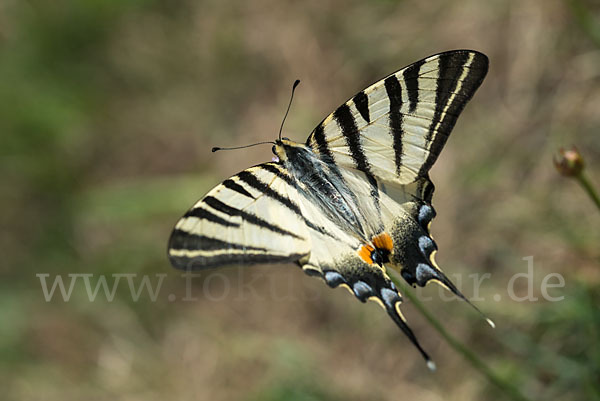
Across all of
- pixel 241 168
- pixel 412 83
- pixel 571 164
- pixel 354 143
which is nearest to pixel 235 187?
pixel 354 143

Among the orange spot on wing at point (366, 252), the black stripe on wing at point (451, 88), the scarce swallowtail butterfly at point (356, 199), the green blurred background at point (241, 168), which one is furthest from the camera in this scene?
the green blurred background at point (241, 168)

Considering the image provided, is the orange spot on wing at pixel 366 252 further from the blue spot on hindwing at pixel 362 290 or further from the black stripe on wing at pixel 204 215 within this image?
the black stripe on wing at pixel 204 215

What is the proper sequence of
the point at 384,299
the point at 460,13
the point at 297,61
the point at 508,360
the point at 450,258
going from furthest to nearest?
the point at 297,61, the point at 460,13, the point at 450,258, the point at 508,360, the point at 384,299

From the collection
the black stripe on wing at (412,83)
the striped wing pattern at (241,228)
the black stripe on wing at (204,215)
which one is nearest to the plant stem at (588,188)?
the black stripe on wing at (412,83)

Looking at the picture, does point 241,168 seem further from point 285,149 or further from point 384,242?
point 384,242

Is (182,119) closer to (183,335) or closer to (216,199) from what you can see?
(183,335)

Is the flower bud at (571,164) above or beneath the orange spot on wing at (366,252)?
above

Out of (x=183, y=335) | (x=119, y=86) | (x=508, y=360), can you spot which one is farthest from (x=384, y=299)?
(x=119, y=86)
